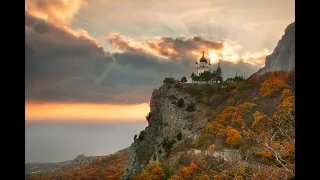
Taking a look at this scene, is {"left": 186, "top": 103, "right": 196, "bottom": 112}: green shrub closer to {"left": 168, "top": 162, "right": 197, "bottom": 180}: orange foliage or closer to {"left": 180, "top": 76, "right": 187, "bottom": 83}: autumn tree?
{"left": 180, "top": 76, "right": 187, "bottom": 83}: autumn tree

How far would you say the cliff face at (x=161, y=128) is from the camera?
17.1m

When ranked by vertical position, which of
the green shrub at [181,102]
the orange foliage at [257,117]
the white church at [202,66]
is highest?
the white church at [202,66]

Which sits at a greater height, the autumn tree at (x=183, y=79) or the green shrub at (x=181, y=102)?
the autumn tree at (x=183, y=79)

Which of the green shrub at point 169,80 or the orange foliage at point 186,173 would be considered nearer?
the orange foliage at point 186,173

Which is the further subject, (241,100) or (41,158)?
(241,100)

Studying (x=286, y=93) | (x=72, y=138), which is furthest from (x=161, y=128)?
(x=286, y=93)

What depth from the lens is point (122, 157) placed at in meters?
18.6

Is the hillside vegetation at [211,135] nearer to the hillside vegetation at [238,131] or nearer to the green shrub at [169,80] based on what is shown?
the hillside vegetation at [238,131]

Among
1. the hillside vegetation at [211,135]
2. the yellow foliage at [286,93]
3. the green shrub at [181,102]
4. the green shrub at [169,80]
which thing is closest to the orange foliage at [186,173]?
the hillside vegetation at [211,135]
